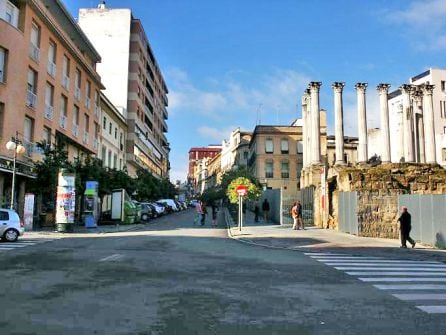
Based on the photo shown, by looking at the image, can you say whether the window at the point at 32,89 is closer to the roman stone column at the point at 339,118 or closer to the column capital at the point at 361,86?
the roman stone column at the point at 339,118

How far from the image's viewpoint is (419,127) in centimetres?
5091

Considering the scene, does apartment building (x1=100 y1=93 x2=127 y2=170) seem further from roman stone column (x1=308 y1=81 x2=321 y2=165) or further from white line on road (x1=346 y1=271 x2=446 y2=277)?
white line on road (x1=346 y1=271 x2=446 y2=277)

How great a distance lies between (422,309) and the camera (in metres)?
8.12

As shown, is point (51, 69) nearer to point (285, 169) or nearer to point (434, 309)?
point (434, 309)

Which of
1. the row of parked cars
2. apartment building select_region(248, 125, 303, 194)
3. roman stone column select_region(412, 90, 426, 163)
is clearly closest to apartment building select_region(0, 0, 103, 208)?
the row of parked cars

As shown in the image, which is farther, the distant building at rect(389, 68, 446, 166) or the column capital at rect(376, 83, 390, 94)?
the distant building at rect(389, 68, 446, 166)

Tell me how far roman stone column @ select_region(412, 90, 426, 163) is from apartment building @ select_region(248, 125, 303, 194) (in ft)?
107

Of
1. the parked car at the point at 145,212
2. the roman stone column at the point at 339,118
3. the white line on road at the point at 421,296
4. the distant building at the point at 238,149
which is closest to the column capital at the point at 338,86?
the roman stone column at the point at 339,118

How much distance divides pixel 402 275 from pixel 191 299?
6.26 metres

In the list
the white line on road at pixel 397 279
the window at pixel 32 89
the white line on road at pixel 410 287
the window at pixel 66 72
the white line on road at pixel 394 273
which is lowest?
the white line on road at pixel 410 287

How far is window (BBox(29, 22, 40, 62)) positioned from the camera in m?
31.9

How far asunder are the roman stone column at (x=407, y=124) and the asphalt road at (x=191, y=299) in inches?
1302

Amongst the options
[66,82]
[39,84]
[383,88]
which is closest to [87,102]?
[66,82]

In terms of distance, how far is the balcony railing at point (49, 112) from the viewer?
34.3 meters
